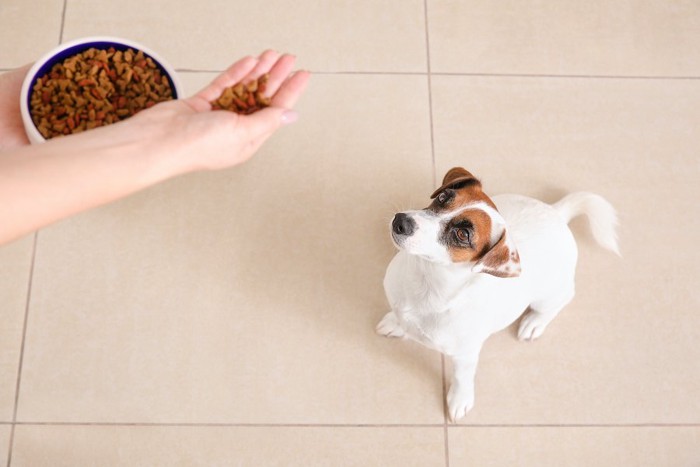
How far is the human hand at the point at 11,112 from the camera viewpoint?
1.34 metres

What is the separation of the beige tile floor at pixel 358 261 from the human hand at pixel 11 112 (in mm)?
299

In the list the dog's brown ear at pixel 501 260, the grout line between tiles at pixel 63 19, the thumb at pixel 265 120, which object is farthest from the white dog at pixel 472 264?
the grout line between tiles at pixel 63 19

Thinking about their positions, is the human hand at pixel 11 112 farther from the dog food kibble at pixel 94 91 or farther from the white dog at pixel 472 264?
the white dog at pixel 472 264

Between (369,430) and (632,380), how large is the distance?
0.65m

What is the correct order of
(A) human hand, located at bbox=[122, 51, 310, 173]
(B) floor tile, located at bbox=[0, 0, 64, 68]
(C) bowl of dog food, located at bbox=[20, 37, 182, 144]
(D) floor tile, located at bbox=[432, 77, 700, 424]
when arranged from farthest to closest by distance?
(B) floor tile, located at bbox=[0, 0, 64, 68] → (D) floor tile, located at bbox=[432, 77, 700, 424] → (C) bowl of dog food, located at bbox=[20, 37, 182, 144] → (A) human hand, located at bbox=[122, 51, 310, 173]

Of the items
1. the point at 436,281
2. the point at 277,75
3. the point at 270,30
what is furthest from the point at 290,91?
the point at 270,30

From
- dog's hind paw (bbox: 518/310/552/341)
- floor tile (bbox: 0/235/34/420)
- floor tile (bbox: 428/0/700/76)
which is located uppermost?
floor tile (bbox: 428/0/700/76)

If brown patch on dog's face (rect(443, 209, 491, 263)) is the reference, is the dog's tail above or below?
below

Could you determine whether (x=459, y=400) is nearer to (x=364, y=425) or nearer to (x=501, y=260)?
(x=364, y=425)

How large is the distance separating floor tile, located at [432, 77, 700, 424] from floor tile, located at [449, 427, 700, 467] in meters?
0.03

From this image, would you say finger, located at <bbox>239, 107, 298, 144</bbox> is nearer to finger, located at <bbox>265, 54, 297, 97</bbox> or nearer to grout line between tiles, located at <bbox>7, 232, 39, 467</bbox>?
finger, located at <bbox>265, 54, 297, 97</bbox>

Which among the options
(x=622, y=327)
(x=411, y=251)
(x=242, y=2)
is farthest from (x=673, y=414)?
(x=242, y=2)

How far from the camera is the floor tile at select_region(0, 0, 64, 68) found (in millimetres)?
1687

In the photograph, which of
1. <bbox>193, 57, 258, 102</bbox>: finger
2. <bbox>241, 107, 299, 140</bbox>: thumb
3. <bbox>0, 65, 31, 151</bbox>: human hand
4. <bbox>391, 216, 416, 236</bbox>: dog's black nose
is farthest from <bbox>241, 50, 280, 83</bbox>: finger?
<bbox>0, 65, 31, 151</bbox>: human hand
